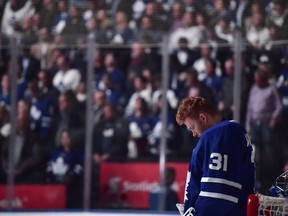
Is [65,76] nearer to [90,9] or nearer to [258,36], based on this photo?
[90,9]

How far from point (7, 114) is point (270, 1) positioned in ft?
8.45

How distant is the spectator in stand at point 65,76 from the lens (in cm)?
735

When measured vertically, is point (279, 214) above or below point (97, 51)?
below

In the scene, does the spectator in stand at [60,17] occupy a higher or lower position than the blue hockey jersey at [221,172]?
higher

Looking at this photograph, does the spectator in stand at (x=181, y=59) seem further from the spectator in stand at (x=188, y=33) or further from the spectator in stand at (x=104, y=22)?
the spectator in stand at (x=104, y=22)

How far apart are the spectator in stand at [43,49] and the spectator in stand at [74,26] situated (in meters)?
0.16

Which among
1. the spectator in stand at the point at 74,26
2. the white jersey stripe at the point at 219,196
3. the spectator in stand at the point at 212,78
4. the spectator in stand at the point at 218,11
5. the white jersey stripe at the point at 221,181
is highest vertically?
the spectator in stand at the point at 218,11

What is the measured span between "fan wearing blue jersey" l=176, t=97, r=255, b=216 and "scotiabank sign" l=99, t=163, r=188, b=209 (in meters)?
4.19

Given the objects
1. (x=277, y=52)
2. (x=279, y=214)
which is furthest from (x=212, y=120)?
(x=277, y=52)

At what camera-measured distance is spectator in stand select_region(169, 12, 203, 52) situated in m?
7.08

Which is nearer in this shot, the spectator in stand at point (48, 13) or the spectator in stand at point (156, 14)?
the spectator in stand at point (156, 14)

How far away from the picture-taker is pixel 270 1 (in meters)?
7.17

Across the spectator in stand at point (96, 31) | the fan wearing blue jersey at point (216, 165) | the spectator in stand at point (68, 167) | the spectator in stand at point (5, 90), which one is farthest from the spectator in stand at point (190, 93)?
the fan wearing blue jersey at point (216, 165)

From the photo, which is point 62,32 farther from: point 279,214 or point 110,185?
point 279,214
